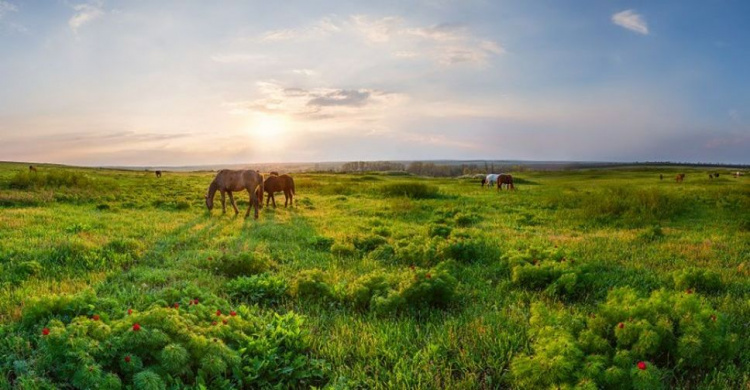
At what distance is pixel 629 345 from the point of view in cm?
447

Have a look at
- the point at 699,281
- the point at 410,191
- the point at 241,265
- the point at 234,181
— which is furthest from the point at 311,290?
the point at 410,191

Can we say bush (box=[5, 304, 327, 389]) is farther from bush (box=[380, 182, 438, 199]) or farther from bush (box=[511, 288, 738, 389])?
bush (box=[380, 182, 438, 199])

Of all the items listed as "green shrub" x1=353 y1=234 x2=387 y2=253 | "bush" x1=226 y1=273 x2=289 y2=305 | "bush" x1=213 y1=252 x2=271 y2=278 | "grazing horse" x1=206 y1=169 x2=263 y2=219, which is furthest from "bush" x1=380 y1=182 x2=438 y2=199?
"bush" x1=226 y1=273 x2=289 y2=305

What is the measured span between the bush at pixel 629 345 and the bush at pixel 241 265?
548 cm

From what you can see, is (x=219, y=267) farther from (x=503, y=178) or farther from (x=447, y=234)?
(x=503, y=178)

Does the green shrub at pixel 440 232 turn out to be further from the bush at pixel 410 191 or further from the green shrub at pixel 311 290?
the bush at pixel 410 191

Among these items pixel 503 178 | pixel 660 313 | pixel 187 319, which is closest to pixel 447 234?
pixel 660 313

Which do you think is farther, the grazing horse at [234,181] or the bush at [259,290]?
the grazing horse at [234,181]

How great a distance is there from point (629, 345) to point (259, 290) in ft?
17.6

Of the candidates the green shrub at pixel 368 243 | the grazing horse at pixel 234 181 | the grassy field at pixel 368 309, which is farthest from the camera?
the grazing horse at pixel 234 181

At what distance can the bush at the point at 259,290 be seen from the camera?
670 centimetres

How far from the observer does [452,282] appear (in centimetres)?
650

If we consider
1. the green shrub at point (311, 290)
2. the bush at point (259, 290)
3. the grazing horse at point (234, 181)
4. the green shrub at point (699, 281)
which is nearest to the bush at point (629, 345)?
the green shrub at point (699, 281)

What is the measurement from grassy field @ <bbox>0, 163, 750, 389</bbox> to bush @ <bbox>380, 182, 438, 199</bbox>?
1492cm
